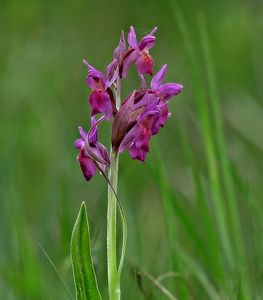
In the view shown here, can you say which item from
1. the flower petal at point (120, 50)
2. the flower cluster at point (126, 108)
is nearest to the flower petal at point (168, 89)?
the flower cluster at point (126, 108)

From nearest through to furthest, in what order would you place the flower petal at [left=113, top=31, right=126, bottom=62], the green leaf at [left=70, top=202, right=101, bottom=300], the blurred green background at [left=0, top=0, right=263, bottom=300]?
the green leaf at [left=70, top=202, right=101, bottom=300] → the flower petal at [left=113, top=31, right=126, bottom=62] → the blurred green background at [left=0, top=0, right=263, bottom=300]

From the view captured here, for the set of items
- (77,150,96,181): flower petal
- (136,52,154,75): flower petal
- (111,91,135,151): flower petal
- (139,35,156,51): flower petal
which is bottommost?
(77,150,96,181): flower petal

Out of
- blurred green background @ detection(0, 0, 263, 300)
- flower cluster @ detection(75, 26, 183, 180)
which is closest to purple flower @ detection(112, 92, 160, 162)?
flower cluster @ detection(75, 26, 183, 180)

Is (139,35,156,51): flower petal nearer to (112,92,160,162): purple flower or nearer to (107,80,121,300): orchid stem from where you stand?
(112,92,160,162): purple flower

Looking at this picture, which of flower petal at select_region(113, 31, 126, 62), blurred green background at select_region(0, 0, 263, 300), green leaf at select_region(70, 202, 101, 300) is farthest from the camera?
blurred green background at select_region(0, 0, 263, 300)

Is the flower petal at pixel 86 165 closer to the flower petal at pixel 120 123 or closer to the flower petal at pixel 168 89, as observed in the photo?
the flower petal at pixel 120 123

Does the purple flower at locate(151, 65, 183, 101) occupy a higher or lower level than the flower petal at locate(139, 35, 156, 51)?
lower

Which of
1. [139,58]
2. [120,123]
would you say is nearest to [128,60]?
[139,58]
